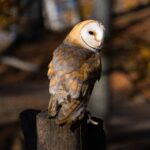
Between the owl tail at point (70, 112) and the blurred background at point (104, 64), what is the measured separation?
14.4 feet

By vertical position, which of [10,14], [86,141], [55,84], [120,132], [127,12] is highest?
[55,84]

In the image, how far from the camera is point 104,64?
8906 mm

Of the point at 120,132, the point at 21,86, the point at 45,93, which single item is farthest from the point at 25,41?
the point at 120,132

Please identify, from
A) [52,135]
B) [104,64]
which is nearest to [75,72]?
[52,135]

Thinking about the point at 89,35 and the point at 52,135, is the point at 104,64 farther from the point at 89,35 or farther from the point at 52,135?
the point at 52,135

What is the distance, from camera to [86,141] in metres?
3.77

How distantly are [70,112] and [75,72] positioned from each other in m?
0.21

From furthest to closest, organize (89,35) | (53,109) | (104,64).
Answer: (104,64)
(89,35)
(53,109)

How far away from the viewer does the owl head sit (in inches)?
159

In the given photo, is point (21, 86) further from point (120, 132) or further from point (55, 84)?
point (55, 84)

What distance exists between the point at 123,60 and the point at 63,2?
281 inches

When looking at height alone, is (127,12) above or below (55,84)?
below

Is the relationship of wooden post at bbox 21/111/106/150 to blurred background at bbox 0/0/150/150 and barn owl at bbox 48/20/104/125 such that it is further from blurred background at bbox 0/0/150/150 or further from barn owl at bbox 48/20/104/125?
blurred background at bbox 0/0/150/150

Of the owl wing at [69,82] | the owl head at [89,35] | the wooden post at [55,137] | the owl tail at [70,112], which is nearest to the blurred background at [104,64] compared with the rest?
the owl head at [89,35]
